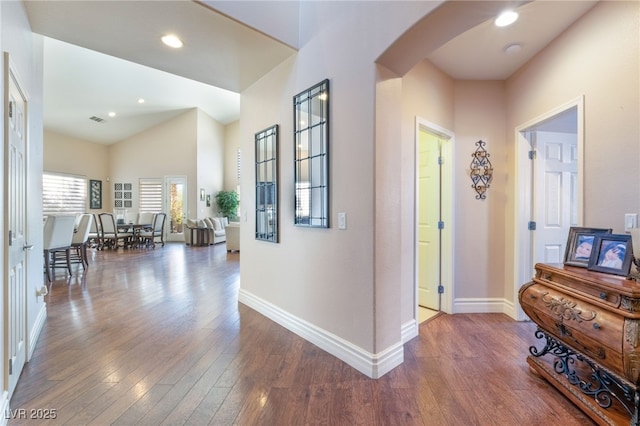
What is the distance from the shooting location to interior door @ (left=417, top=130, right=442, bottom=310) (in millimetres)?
3281

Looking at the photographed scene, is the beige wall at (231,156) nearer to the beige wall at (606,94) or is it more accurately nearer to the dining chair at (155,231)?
the dining chair at (155,231)

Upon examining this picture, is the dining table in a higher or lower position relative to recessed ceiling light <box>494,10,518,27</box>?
lower

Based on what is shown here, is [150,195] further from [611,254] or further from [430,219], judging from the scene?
[611,254]

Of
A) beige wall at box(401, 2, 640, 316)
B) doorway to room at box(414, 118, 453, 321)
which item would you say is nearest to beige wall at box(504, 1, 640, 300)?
beige wall at box(401, 2, 640, 316)

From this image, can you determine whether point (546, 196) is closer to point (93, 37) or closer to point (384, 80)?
point (384, 80)

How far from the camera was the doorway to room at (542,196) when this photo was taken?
9.96 feet

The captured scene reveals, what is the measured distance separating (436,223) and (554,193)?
1246 millimetres

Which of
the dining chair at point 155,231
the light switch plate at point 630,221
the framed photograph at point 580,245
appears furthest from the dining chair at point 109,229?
the light switch plate at point 630,221

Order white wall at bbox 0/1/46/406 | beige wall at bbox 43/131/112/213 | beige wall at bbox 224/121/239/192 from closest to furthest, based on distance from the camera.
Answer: white wall at bbox 0/1/46/406
beige wall at bbox 43/131/112/213
beige wall at bbox 224/121/239/192

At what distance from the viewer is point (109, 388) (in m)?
1.83

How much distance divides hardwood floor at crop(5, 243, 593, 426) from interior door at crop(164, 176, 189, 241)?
721 cm

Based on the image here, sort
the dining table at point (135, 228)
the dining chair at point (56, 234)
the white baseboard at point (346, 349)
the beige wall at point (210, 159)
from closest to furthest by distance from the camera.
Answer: the white baseboard at point (346, 349)
the dining chair at point (56, 234)
the dining table at point (135, 228)
the beige wall at point (210, 159)

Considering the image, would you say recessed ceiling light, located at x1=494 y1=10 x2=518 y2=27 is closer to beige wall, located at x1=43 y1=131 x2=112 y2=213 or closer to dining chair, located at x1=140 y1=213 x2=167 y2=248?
dining chair, located at x1=140 y1=213 x2=167 y2=248

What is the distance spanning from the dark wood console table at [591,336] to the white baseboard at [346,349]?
0.98 meters
